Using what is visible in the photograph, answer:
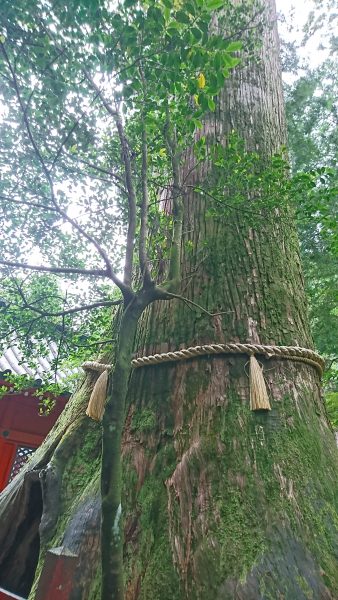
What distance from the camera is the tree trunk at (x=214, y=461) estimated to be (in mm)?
1005

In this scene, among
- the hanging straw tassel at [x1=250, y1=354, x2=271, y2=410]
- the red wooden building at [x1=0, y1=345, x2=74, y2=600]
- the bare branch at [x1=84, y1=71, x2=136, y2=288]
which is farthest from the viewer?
the red wooden building at [x1=0, y1=345, x2=74, y2=600]

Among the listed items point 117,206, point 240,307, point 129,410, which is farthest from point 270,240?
point 129,410

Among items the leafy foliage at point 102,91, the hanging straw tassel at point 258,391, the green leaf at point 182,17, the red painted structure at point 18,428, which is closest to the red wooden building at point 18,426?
the red painted structure at point 18,428

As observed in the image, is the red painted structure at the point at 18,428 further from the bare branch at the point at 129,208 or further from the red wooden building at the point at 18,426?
the bare branch at the point at 129,208

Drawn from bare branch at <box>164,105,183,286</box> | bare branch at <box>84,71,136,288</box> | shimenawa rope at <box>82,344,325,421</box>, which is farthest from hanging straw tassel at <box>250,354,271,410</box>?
bare branch at <box>84,71,136,288</box>

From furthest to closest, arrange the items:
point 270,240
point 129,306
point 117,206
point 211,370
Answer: point 117,206 → point 270,240 → point 211,370 → point 129,306

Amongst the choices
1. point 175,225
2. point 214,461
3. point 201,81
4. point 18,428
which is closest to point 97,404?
point 214,461

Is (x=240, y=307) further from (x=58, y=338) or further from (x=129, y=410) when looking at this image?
(x=58, y=338)

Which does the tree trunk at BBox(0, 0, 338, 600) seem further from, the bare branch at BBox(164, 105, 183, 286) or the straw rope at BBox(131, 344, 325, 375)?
the bare branch at BBox(164, 105, 183, 286)

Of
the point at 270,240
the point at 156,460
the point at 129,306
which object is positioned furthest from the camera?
the point at 270,240

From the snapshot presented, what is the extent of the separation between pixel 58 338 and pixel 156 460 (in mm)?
744

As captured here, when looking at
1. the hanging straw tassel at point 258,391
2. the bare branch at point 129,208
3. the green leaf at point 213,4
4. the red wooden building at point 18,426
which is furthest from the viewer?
the red wooden building at point 18,426

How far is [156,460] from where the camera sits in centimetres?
127

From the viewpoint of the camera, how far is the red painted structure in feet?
13.2
